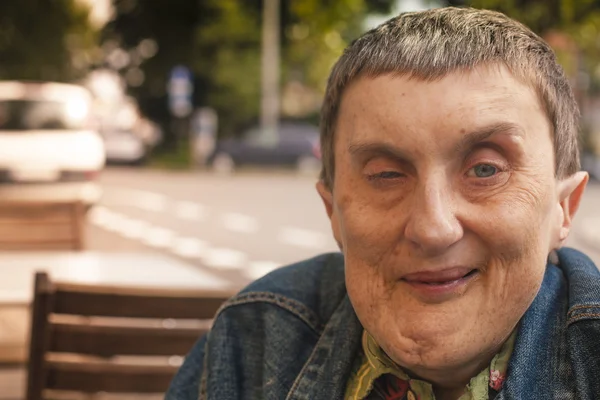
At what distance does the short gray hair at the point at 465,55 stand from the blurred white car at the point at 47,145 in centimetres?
964

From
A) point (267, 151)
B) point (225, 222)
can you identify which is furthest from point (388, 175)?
point (267, 151)

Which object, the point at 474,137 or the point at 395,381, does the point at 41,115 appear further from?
the point at 474,137

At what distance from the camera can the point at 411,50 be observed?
125 cm

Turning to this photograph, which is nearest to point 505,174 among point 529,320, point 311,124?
point 529,320

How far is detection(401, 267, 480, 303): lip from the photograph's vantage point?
4.01ft

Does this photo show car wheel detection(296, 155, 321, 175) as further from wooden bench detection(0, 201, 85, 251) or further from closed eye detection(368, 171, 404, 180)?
closed eye detection(368, 171, 404, 180)

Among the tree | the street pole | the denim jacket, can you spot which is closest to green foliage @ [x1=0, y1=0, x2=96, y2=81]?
the tree

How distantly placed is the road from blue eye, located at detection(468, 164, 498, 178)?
536 centimetres

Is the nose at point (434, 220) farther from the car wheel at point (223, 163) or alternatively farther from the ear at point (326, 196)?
the car wheel at point (223, 163)

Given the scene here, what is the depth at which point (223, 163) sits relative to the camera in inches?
968

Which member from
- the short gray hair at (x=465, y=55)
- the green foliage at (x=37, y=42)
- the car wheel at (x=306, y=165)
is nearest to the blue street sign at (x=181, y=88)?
the car wheel at (x=306, y=165)

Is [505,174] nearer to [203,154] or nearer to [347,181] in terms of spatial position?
[347,181]

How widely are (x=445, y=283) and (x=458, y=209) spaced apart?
0.10 m

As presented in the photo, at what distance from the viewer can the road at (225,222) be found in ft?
33.2
